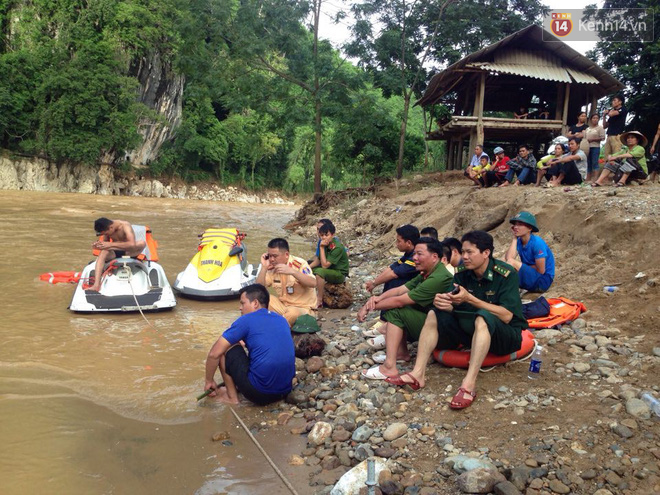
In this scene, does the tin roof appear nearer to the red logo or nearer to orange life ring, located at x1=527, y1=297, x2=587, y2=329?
the red logo

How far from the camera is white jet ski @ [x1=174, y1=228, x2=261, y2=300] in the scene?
8.09 meters

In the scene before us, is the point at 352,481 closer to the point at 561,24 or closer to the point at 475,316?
the point at 475,316

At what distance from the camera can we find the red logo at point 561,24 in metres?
16.5

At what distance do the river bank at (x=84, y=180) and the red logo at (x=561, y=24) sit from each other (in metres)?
29.2

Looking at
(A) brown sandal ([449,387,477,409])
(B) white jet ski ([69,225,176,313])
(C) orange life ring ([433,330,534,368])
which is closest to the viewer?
(A) brown sandal ([449,387,477,409])

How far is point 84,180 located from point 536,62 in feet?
95.2

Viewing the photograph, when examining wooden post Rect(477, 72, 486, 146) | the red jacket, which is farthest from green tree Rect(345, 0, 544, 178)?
the red jacket

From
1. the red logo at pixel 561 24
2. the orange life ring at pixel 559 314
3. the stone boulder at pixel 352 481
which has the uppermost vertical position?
the red logo at pixel 561 24

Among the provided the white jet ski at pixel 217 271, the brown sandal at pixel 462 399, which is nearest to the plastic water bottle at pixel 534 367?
the brown sandal at pixel 462 399

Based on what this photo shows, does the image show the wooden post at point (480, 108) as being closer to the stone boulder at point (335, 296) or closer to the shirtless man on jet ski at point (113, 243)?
the stone boulder at point (335, 296)

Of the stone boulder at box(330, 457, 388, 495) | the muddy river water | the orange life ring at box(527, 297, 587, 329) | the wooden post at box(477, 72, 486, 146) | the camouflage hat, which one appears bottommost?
the muddy river water

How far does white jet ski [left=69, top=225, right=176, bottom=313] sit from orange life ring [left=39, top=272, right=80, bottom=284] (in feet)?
3.42

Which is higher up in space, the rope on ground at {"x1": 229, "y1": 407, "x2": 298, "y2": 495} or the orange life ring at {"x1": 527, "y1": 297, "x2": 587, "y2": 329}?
the orange life ring at {"x1": 527, "y1": 297, "x2": 587, "y2": 329}

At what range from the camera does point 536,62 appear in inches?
650
